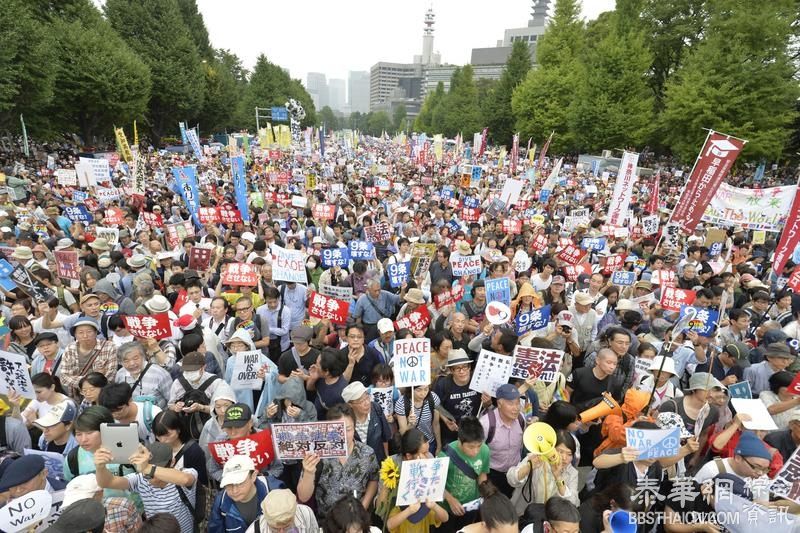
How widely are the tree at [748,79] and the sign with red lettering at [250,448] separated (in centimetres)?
3148

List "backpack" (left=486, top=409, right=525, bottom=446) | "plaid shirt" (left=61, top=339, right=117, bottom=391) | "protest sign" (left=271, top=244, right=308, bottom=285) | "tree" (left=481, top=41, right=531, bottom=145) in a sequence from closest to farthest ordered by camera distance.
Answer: "backpack" (left=486, top=409, right=525, bottom=446)
"plaid shirt" (left=61, top=339, right=117, bottom=391)
"protest sign" (left=271, top=244, right=308, bottom=285)
"tree" (left=481, top=41, right=531, bottom=145)

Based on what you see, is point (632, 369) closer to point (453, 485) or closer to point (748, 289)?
point (453, 485)

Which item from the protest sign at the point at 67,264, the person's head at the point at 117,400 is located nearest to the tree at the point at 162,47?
the protest sign at the point at 67,264

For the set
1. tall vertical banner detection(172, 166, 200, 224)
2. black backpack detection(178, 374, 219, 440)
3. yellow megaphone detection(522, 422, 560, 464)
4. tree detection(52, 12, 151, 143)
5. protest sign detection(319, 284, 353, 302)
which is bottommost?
black backpack detection(178, 374, 219, 440)

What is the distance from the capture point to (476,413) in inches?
180

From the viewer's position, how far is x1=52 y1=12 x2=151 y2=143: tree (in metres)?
29.2

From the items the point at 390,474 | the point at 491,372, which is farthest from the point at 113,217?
the point at 390,474

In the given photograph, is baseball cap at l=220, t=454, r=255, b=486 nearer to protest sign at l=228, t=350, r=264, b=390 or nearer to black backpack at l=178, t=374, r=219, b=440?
black backpack at l=178, t=374, r=219, b=440

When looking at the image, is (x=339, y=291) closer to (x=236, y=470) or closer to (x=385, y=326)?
(x=385, y=326)

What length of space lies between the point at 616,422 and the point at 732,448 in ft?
2.87

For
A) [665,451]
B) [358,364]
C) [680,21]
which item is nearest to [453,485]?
[665,451]

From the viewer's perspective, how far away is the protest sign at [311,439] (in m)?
3.18

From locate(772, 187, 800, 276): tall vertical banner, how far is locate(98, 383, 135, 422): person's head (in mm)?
10528

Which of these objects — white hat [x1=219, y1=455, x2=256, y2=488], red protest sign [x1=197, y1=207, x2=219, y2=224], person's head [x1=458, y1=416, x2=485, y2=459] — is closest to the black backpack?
white hat [x1=219, y1=455, x2=256, y2=488]
